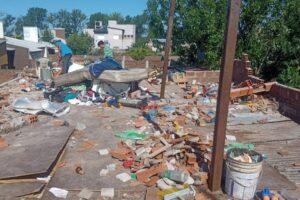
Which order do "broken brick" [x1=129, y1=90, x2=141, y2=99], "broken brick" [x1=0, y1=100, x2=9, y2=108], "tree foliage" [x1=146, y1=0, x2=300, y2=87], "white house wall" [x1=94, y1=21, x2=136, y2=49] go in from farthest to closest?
"white house wall" [x1=94, y1=21, x2=136, y2=49], "tree foliage" [x1=146, y1=0, x2=300, y2=87], "broken brick" [x1=129, y1=90, x2=141, y2=99], "broken brick" [x1=0, y1=100, x2=9, y2=108]

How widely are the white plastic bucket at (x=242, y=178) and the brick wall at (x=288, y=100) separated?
4727 millimetres

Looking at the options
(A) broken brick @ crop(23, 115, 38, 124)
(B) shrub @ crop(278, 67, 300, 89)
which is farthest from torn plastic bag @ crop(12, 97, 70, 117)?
(B) shrub @ crop(278, 67, 300, 89)

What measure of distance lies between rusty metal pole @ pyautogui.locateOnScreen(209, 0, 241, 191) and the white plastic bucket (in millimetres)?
197

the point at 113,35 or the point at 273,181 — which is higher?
the point at 113,35

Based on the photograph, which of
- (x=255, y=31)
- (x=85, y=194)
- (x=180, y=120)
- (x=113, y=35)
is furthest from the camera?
(x=113, y=35)

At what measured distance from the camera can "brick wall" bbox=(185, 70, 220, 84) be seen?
14.0m

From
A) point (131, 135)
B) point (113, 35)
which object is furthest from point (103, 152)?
point (113, 35)

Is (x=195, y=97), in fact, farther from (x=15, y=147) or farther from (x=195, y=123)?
(x=15, y=147)

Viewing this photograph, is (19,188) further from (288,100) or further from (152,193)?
(288,100)

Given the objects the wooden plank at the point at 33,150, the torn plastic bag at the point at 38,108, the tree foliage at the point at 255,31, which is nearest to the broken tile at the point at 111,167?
the wooden plank at the point at 33,150

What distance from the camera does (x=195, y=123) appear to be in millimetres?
8430

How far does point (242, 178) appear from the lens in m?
4.60

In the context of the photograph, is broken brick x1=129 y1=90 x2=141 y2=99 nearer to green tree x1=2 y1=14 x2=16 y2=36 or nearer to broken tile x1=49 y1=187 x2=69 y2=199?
broken tile x1=49 y1=187 x2=69 y2=199

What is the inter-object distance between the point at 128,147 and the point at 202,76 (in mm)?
8155
